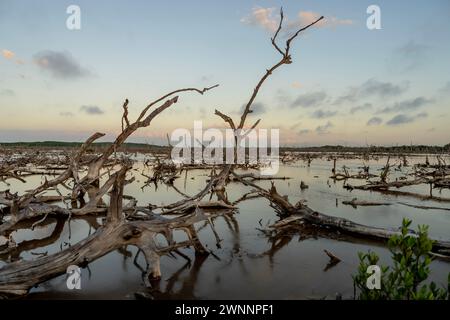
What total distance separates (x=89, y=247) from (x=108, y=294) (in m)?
0.83

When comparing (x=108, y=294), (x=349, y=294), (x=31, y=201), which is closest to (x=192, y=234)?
(x=108, y=294)

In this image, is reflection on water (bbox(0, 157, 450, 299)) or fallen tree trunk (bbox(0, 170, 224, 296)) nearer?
fallen tree trunk (bbox(0, 170, 224, 296))

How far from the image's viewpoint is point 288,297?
5.52 m

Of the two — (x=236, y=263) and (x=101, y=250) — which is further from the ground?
(x=101, y=250)

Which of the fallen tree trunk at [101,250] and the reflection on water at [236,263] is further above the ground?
the fallen tree trunk at [101,250]

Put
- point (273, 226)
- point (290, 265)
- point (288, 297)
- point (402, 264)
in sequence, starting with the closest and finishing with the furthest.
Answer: point (402, 264), point (288, 297), point (290, 265), point (273, 226)

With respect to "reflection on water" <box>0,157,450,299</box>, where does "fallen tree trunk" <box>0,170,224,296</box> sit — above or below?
above

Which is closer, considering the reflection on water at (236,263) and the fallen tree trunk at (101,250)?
the fallen tree trunk at (101,250)

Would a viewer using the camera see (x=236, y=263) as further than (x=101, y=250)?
Yes
